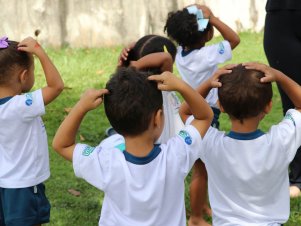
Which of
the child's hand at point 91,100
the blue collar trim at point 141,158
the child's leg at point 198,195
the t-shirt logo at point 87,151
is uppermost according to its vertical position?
the child's hand at point 91,100

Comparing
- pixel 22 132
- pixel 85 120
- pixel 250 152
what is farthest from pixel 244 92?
pixel 85 120

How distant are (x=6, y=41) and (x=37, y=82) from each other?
4302mm

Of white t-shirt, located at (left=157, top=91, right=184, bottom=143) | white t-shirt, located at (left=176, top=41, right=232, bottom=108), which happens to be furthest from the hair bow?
white t-shirt, located at (left=157, top=91, right=184, bottom=143)

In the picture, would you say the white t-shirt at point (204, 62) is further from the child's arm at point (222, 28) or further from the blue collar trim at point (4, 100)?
the blue collar trim at point (4, 100)

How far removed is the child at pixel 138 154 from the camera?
8.12 feet

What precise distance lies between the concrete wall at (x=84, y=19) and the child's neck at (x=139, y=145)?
6.90 m

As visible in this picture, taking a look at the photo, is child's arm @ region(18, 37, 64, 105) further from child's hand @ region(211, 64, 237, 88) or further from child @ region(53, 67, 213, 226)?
child's hand @ region(211, 64, 237, 88)

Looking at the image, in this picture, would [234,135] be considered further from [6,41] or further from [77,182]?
[77,182]

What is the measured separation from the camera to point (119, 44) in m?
9.55

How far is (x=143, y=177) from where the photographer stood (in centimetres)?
247

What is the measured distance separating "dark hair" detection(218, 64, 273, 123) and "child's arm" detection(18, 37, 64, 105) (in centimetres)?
88

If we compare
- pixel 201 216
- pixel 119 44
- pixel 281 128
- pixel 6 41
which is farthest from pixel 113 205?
pixel 119 44

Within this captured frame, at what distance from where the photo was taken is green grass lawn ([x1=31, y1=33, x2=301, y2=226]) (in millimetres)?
4227

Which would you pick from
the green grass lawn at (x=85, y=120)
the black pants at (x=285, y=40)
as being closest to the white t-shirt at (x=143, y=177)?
the green grass lawn at (x=85, y=120)
